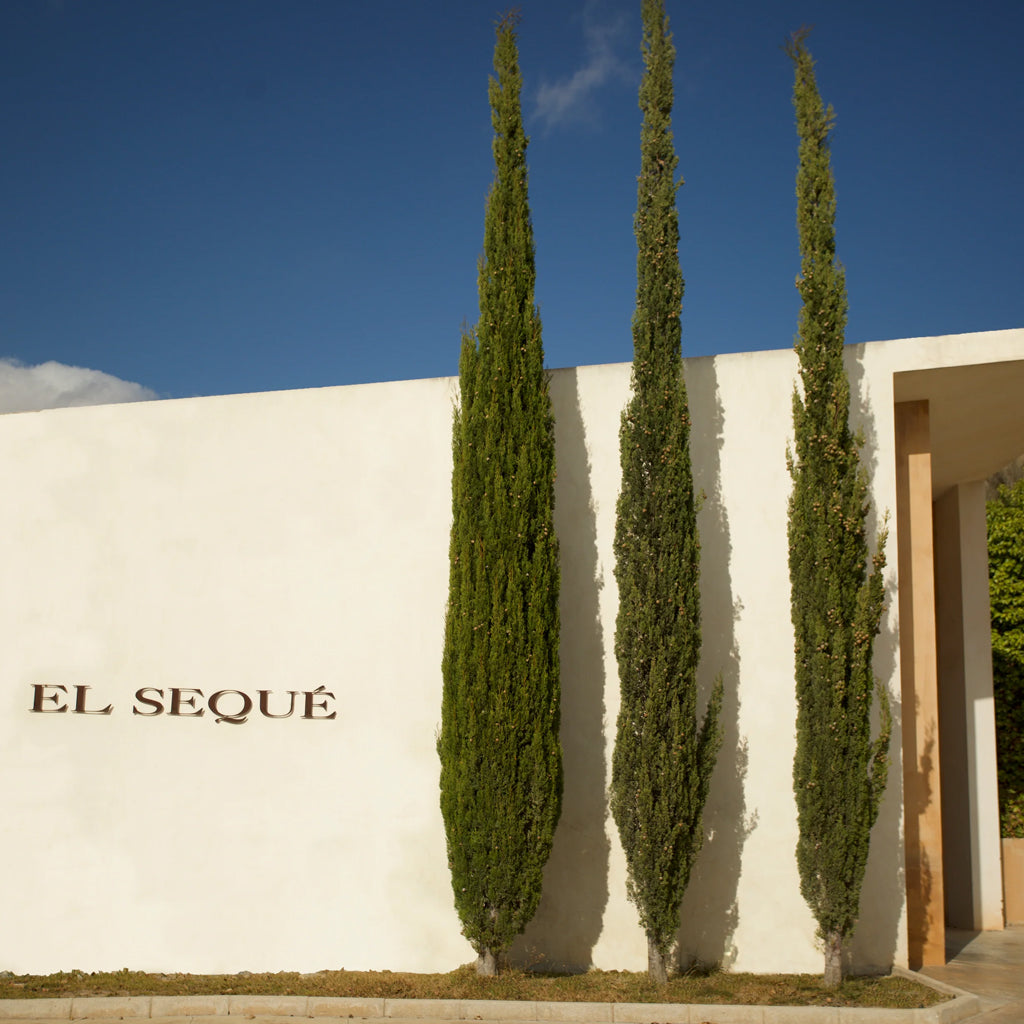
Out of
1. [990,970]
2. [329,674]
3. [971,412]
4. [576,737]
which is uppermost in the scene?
[971,412]

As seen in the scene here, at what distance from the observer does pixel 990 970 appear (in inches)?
358

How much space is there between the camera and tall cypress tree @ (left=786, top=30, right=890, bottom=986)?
7812 millimetres

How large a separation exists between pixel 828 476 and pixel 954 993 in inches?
166

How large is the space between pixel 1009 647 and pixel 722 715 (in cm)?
811

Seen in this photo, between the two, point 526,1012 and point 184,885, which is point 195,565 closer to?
point 184,885

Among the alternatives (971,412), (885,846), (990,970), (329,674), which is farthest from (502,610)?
(990,970)

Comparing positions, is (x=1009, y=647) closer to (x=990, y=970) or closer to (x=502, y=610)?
(x=990, y=970)

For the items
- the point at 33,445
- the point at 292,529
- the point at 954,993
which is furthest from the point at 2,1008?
the point at 954,993

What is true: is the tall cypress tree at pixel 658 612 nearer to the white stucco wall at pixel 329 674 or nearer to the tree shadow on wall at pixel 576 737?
the tree shadow on wall at pixel 576 737

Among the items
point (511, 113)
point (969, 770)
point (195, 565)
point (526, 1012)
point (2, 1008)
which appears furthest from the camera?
point (969, 770)

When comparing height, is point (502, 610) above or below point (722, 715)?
above

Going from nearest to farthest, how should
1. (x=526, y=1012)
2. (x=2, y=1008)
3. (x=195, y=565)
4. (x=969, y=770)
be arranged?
(x=526, y=1012)
(x=2, y=1008)
(x=195, y=565)
(x=969, y=770)

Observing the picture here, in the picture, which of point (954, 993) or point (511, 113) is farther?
point (511, 113)

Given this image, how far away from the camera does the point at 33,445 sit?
10.3m
